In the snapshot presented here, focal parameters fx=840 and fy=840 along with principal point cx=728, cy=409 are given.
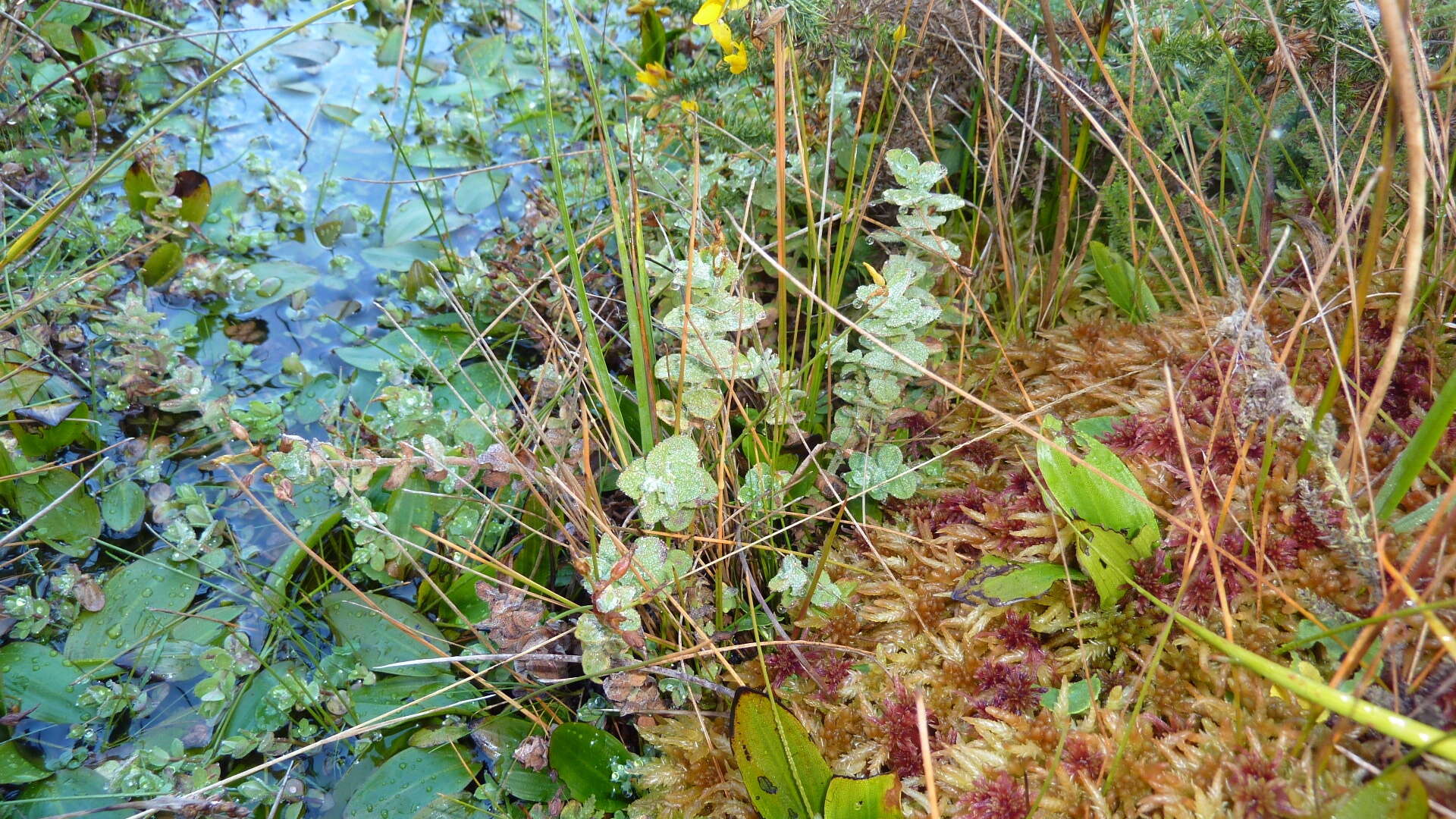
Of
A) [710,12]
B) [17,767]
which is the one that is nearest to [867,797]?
[710,12]

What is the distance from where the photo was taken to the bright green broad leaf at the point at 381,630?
164cm

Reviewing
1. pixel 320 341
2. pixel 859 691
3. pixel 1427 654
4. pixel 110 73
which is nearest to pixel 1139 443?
pixel 1427 654

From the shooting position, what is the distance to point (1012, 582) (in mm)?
1365

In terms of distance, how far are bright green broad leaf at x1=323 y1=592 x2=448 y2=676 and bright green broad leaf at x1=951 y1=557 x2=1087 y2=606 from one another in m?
1.00

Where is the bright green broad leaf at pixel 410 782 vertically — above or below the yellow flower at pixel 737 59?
below

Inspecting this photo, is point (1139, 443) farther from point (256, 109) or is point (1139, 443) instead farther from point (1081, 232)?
point (256, 109)

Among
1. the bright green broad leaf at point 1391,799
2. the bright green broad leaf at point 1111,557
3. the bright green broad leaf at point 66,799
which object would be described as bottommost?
the bright green broad leaf at point 66,799

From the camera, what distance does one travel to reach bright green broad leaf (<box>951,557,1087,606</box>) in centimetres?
135

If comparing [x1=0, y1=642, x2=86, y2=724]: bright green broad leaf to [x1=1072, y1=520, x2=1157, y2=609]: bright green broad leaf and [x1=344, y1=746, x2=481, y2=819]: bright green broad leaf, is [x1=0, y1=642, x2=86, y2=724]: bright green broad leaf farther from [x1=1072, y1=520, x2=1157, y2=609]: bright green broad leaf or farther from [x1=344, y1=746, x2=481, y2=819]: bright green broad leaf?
[x1=1072, y1=520, x2=1157, y2=609]: bright green broad leaf

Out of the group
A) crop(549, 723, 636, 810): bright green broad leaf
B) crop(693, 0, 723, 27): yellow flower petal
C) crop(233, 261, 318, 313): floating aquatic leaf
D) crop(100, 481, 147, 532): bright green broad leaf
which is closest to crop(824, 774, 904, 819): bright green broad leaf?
crop(549, 723, 636, 810): bright green broad leaf

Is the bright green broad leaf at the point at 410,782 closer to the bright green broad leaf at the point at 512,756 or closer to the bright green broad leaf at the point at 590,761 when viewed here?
the bright green broad leaf at the point at 512,756

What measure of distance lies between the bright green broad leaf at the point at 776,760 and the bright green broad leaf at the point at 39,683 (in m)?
1.26

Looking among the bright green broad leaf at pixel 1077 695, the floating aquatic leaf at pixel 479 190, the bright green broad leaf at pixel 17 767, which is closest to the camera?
the bright green broad leaf at pixel 1077 695

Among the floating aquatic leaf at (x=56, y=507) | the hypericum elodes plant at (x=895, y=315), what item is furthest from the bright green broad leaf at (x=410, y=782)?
the hypericum elodes plant at (x=895, y=315)
